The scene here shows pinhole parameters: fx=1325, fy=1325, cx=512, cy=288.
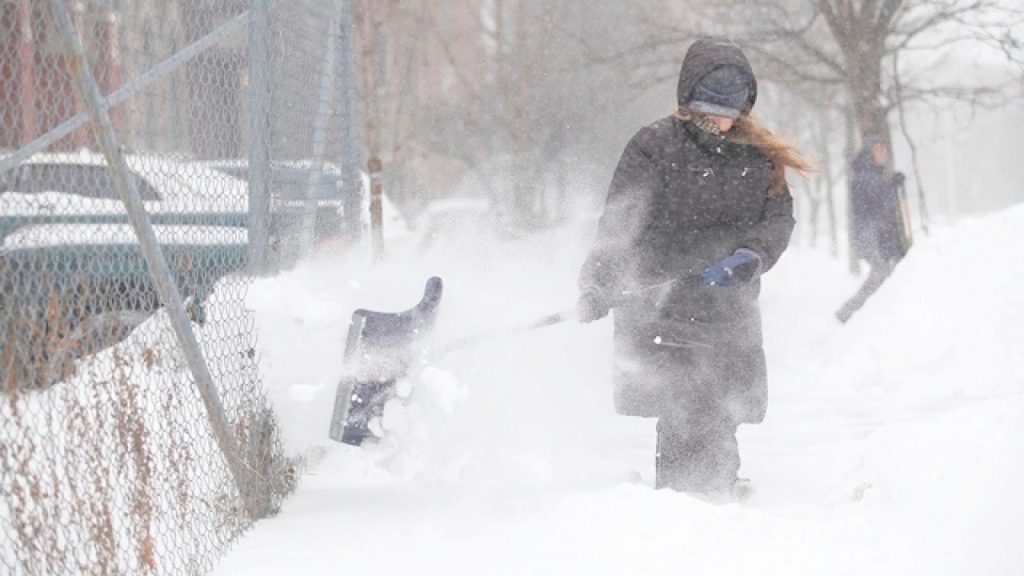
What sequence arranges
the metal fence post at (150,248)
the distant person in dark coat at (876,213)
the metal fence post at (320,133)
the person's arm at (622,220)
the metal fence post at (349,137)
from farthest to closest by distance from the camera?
the distant person in dark coat at (876,213) < the metal fence post at (349,137) < the metal fence post at (320,133) < the person's arm at (622,220) < the metal fence post at (150,248)

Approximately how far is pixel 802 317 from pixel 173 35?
8.20 metres

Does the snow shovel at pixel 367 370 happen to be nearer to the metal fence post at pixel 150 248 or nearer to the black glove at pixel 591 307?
the metal fence post at pixel 150 248

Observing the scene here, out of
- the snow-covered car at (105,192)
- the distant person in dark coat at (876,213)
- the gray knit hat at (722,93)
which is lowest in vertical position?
the distant person in dark coat at (876,213)

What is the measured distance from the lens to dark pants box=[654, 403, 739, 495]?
16.9ft

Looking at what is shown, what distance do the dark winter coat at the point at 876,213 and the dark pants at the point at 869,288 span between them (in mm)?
54

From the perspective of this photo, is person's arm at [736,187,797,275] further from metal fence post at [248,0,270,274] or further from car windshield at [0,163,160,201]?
car windshield at [0,163,160,201]

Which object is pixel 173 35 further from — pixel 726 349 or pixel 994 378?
pixel 994 378

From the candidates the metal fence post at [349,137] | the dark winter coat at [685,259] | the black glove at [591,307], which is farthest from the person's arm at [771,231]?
the metal fence post at [349,137]

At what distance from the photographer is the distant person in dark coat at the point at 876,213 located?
11.3 meters

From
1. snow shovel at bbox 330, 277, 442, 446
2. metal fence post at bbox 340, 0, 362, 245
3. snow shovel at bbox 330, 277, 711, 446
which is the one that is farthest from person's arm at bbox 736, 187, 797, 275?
metal fence post at bbox 340, 0, 362, 245

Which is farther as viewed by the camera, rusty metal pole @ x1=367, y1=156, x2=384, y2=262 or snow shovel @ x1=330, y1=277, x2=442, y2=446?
rusty metal pole @ x1=367, y1=156, x2=384, y2=262

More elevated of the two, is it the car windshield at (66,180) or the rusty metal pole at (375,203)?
the car windshield at (66,180)

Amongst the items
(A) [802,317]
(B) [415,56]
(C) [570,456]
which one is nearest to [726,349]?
(C) [570,456]

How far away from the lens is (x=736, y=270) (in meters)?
4.86
